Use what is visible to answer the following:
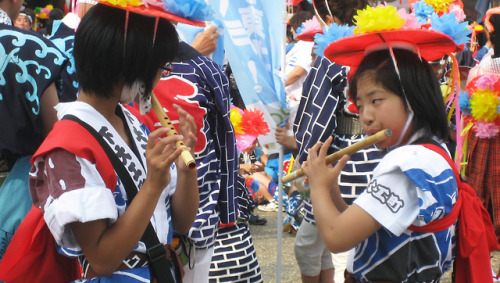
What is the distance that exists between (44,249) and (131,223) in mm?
343

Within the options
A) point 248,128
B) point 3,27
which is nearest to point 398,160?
point 3,27

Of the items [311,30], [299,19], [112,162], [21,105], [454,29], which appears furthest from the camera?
[299,19]

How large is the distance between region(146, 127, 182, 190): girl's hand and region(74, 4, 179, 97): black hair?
257mm

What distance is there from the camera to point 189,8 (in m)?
2.06

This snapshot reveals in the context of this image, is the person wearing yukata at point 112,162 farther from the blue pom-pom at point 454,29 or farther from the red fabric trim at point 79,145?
the blue pom-pom at point 454,29

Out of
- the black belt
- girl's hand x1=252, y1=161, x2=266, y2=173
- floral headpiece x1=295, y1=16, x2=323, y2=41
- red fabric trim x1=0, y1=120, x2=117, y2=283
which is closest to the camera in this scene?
red fabric trim x1=0, y1=120, x2=117, y2=283

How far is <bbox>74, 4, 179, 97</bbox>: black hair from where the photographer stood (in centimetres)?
179

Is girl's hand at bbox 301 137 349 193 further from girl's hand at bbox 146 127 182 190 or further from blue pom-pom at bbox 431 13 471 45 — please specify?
blue pom-pom at bbox 431 13 471 45

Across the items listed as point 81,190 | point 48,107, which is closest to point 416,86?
point 81,190

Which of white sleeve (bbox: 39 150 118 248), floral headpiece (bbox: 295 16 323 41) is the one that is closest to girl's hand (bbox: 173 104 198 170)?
white sleeve (bbox: 39 150 118 248)

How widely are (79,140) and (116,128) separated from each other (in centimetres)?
25

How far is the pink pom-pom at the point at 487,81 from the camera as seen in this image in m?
4.70

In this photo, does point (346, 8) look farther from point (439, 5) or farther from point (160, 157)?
point (160, 157)

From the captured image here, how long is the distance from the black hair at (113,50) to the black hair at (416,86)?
75cm
